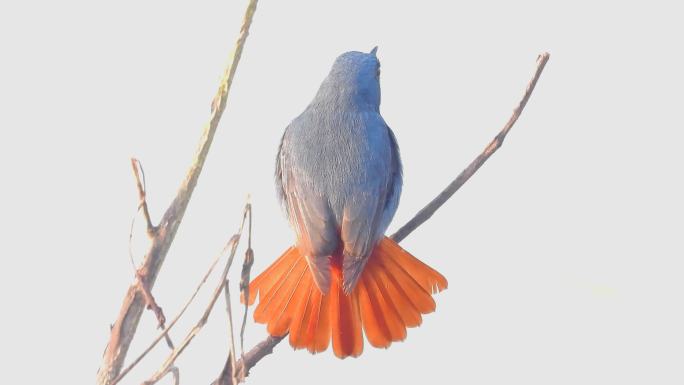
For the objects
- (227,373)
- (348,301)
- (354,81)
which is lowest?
(227,373)

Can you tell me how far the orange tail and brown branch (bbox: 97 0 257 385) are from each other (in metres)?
1.15

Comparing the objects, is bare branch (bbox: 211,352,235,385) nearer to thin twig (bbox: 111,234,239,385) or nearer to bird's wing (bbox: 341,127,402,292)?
thin twig (bbox: 111,234,239,385)

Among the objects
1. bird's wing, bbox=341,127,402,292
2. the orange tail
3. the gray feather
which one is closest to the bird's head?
the gray feather

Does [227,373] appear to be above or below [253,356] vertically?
below

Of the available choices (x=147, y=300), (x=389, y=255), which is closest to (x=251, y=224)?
(x=147, y=300)

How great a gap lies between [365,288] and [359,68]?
0.83 m

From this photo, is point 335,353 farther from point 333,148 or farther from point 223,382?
point 223,382

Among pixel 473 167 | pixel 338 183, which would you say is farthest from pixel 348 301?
pixel 473 167

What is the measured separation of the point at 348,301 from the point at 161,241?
1503 millimetres

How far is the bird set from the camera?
2.67 meters

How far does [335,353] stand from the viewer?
2.67 m

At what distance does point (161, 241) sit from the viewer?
132cm

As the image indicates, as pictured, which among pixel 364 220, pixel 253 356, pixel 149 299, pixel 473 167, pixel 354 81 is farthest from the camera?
pixel 354 81

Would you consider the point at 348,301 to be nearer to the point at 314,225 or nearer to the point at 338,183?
the point at 314,225
